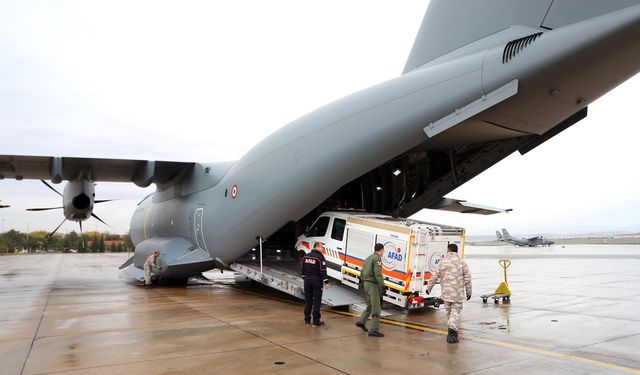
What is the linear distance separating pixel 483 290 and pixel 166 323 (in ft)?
30.1

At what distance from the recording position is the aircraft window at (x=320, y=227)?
10891mm

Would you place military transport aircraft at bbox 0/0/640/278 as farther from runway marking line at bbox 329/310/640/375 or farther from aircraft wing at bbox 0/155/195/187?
runway marking line at bbox 329/310/640/375

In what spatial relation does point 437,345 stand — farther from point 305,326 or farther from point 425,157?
point 425,157

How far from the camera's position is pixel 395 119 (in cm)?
888

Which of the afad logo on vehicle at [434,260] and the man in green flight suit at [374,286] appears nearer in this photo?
the man in green flight suit at [374,286]

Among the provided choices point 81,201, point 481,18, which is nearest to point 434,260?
point 481,18

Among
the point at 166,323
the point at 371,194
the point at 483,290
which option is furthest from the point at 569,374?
the point at 483,290

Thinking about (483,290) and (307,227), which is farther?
(483,290)

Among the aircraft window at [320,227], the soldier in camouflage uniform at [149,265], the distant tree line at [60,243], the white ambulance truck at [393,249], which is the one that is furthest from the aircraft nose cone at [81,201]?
the distant tree line at [60,243]

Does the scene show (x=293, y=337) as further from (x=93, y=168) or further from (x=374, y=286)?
(x=93, y=168)

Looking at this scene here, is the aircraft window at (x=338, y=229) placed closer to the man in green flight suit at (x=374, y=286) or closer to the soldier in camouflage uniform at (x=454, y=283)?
the man in green flight suit at (x=374, y=286)

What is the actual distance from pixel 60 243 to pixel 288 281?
203 feet

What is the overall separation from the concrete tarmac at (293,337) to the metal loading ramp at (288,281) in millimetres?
339

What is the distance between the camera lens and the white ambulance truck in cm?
875
